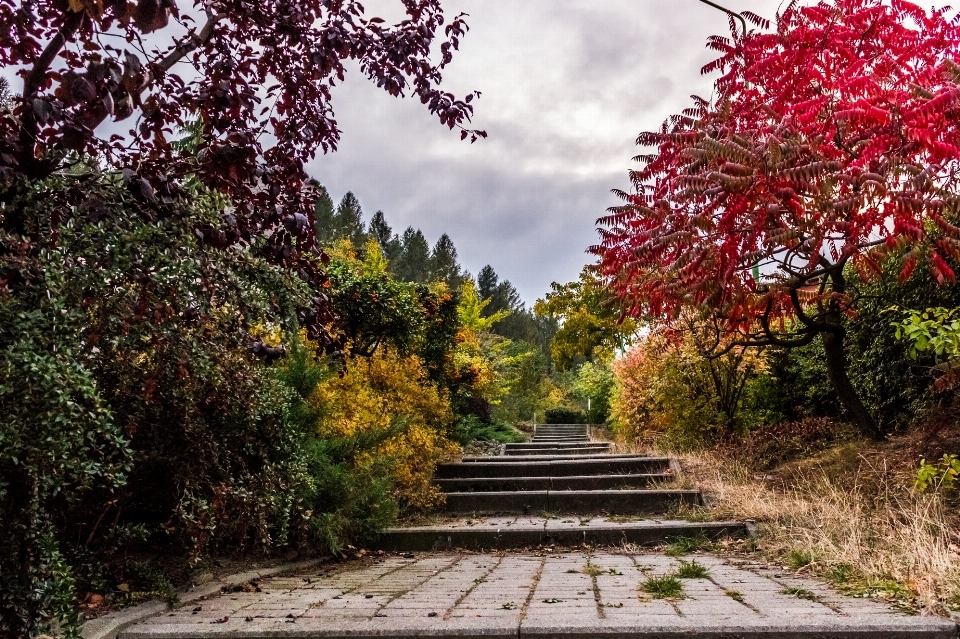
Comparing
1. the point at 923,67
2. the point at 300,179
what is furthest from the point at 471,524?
the point at 923,67

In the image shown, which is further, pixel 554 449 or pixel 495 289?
pixel 495 289

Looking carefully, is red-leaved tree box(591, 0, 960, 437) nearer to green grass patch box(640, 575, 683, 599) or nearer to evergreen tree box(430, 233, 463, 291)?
green grass patch box(640, 575, 683, 599)

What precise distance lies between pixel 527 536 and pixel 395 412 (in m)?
1.91

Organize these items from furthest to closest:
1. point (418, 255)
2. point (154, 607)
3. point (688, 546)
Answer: point (418, 255), point (688, 546), point (154, 607)

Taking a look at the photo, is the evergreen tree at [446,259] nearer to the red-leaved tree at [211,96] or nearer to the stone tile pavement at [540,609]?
the red-leaved tree at [211,96]

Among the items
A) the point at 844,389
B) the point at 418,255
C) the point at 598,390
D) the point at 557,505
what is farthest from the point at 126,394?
the point at 418,255

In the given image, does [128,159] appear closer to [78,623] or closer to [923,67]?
[78,623]

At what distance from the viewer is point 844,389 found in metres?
5.89

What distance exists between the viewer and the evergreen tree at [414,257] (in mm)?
46906

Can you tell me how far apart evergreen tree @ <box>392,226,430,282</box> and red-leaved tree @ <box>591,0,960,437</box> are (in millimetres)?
40148

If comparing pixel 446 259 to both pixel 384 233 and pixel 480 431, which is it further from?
pixel 480 431

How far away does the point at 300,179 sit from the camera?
328cm

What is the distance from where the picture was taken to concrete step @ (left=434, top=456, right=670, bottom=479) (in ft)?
24.7

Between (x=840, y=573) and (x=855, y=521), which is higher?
(x=855, y=521)
